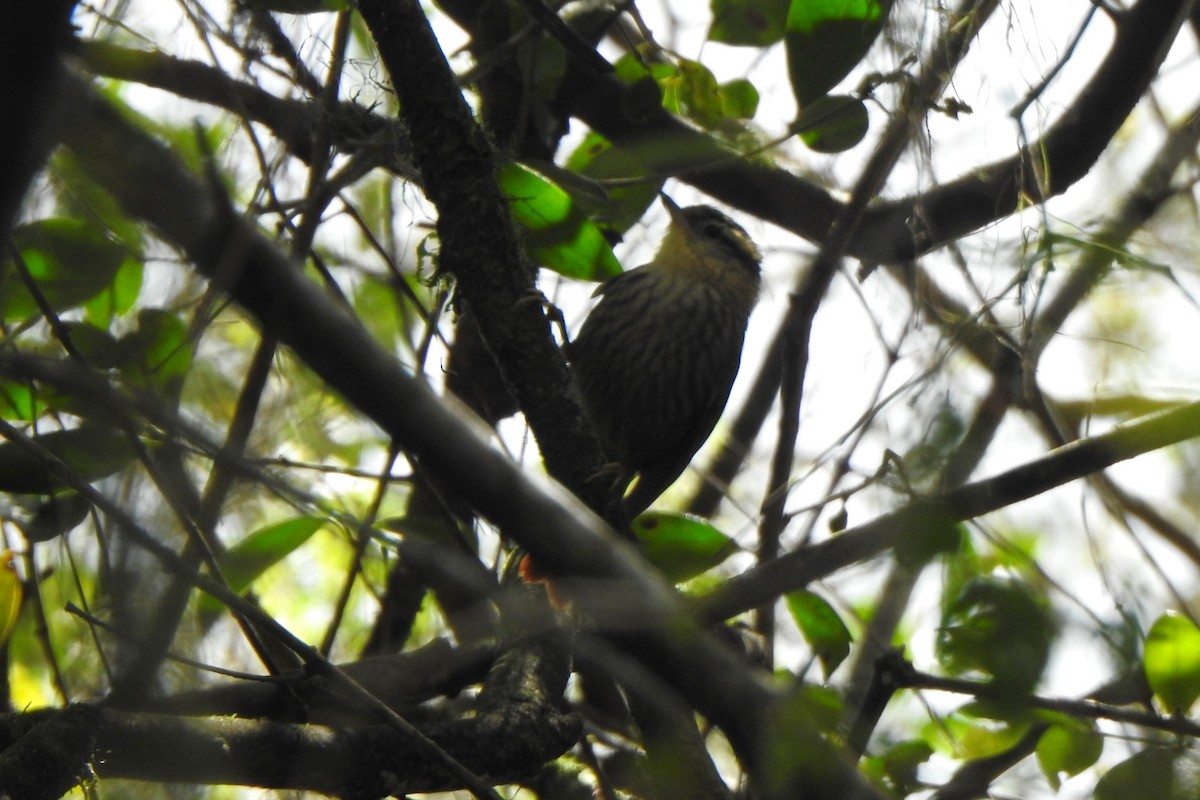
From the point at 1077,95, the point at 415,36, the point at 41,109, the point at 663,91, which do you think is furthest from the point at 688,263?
the point at 41,109

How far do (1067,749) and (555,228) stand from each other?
5.10 feet

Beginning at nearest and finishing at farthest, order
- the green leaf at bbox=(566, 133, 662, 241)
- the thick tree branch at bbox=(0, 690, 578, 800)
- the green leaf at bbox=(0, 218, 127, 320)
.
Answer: the thick tree branch at bbox=(0, 690, 578, 800), the green leaf at bbox=(0, 218, 127, 320), the green leaf at bbox=(566, 133, 662, 241)

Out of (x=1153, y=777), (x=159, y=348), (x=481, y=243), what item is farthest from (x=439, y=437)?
(x=1153, y=777)

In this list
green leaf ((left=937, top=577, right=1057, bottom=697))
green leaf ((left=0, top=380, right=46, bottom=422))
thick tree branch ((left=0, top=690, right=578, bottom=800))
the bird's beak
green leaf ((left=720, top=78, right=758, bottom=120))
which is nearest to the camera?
green leaf ((left=937, top=577, right=1057, bottom=697))

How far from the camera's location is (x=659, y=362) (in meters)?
4.43

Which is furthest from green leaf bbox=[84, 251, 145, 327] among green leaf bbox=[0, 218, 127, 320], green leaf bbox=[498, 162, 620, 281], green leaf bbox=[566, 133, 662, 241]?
green leaf bbox=[566, 133, 662, 241]

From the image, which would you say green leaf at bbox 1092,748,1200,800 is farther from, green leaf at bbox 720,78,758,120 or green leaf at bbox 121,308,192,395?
green leaf at bbox 720,78,758,120

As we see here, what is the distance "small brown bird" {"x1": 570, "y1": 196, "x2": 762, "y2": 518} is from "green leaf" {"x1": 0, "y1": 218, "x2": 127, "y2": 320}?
242 cm

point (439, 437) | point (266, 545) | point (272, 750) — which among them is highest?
point (266, 545)

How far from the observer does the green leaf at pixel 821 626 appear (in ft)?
8.15

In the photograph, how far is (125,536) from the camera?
5.08ft

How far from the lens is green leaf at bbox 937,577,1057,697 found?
1.45m

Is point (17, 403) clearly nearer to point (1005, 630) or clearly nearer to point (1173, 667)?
point (1005, 630)

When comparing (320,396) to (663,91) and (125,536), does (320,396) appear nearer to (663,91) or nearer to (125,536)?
(125,536)
